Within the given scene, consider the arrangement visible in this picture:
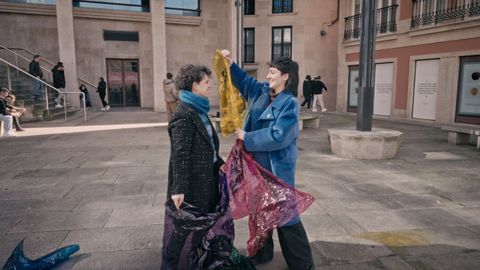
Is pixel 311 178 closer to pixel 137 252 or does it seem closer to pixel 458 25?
pixel 137 252

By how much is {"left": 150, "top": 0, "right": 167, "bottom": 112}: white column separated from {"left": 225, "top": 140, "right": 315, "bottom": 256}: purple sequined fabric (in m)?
16.5

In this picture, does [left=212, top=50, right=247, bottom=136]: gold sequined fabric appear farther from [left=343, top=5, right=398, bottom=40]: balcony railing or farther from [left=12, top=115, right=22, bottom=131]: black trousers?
[left=343, top=5, right=398, bottom=40]: balcony railing

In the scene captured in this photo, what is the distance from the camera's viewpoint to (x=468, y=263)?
3.10m

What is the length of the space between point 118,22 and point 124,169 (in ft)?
50.8

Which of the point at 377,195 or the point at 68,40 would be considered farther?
the point at 68,40

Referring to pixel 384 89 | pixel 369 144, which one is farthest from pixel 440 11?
pixel 369 144

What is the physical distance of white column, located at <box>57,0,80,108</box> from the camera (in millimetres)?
16719

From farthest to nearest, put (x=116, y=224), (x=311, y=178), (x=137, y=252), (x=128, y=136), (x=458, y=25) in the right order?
(x=458, y=25) → (x=128, y=136) → (x=311, y=178) → (x=116, y=224) → (x=137, y=252)

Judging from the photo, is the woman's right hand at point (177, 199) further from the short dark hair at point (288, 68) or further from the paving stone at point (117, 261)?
the short dark hair at point (288, 68)

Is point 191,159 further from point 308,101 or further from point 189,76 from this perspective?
point 308,101

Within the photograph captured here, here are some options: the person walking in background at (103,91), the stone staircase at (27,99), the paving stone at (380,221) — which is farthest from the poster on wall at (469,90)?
the person walking in background at (103,91)

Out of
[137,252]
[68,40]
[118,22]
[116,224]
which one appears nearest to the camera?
[137,252]

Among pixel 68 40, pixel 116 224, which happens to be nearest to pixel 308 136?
pixel 116 224

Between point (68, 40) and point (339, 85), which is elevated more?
point (68, 40)
